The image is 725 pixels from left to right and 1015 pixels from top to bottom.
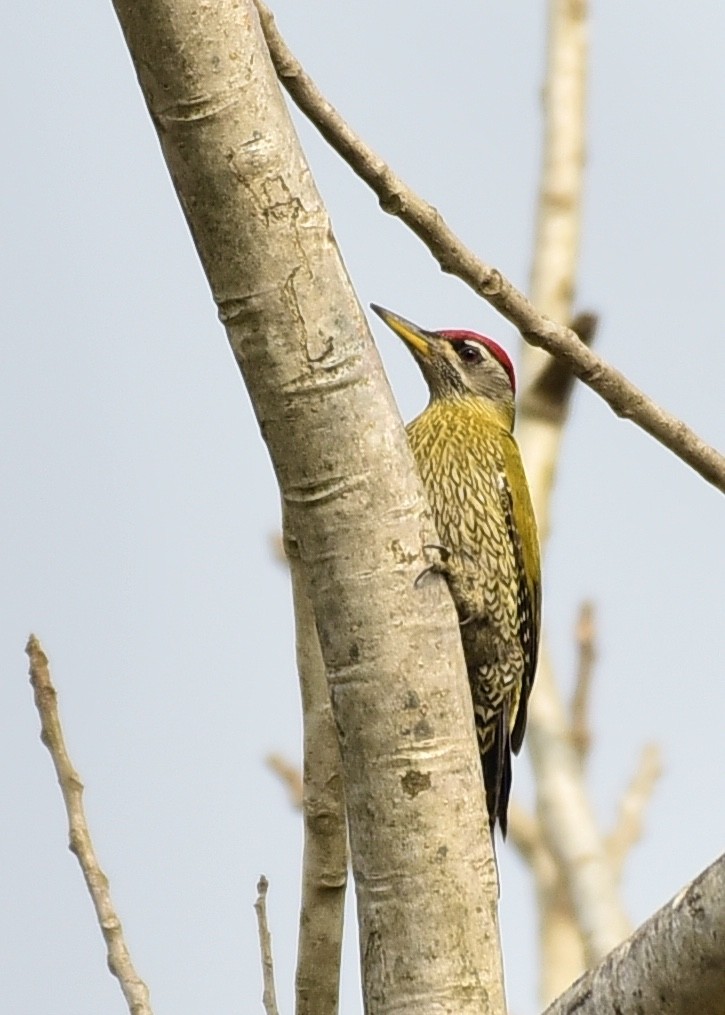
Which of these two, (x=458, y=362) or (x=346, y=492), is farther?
(x=458, y=362)

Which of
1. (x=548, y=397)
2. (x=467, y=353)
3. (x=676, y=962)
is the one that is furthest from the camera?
(x=467, y=353)

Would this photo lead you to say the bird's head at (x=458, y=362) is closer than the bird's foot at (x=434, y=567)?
No

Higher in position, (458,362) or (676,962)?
(458,362)

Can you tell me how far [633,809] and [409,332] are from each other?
191cm

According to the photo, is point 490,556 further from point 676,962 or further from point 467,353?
point 676,962

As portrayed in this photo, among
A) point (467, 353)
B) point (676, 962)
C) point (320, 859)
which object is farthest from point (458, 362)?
point (676, 962)

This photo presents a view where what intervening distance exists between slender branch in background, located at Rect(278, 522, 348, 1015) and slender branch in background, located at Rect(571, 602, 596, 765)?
8.77ft

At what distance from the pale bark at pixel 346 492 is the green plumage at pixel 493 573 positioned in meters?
1.92

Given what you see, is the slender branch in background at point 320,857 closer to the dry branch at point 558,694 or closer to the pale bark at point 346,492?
the pale bark at point 346,492

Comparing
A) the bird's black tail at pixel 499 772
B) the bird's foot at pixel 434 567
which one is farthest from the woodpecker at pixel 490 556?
the bird's foot at pixel 434 567

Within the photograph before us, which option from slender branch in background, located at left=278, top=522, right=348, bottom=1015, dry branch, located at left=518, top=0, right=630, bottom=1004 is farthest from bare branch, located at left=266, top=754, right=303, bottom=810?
slender branch in background, located at left=278, top=522, right=348, bottom=1015

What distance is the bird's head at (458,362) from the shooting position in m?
5.10

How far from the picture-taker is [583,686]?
217 inches

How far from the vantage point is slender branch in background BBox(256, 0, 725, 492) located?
2.85m
